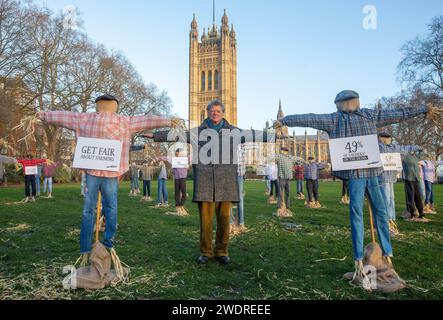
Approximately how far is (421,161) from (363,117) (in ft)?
28.7

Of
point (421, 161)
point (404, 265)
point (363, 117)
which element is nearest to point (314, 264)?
point (404, 265)

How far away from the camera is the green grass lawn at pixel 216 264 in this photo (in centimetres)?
369

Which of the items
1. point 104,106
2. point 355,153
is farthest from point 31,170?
point 355,153

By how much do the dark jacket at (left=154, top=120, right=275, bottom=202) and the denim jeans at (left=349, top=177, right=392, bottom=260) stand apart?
153 cm

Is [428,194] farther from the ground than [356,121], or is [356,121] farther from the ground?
[356,121]

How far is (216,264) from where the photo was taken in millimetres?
4887

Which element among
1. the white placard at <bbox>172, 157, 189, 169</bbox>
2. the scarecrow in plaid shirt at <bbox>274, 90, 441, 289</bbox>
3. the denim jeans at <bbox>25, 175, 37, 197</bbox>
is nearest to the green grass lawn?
the scarecrow in plaid shirt at <bbox>274, 90, 441, 289</bbox>

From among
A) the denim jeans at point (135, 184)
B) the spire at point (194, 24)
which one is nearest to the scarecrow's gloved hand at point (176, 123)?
the denim jeans at point (135, 184)

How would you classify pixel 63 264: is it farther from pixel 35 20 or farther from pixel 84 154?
pixel 35 20

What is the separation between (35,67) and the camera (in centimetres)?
2792

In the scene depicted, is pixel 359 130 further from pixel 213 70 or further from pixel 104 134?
pixel 213 70

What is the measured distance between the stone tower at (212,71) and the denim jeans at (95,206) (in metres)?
96.2

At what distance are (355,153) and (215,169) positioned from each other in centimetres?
206

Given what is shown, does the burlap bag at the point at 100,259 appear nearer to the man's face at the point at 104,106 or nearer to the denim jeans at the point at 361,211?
the man's face at the point at 104,106
